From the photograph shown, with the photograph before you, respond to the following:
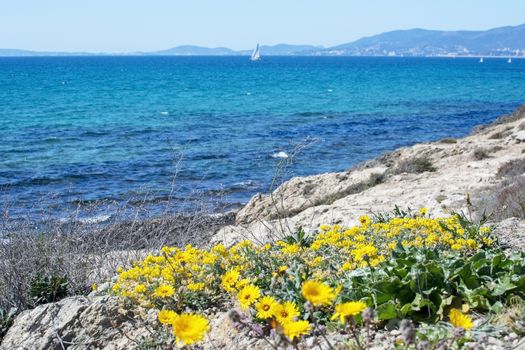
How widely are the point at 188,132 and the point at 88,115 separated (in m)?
10.8

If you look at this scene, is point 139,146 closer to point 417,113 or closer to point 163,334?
point 417,113

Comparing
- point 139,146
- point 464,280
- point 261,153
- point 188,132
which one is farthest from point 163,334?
point 188,132

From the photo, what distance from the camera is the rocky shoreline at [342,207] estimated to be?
182 inches

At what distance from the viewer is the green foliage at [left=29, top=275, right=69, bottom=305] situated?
19.0 feet

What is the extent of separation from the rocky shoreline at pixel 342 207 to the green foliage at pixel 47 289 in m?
0.49

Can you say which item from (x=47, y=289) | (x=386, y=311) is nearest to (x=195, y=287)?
(x=386, y=311)

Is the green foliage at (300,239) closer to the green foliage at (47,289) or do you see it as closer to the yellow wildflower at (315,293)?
the green foliage at (47,289)

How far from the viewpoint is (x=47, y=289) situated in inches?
229

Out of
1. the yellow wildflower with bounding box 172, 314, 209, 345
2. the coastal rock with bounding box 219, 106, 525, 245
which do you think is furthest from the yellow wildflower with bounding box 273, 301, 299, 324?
the coastal rock with bounding box 219, 106, 525, 245

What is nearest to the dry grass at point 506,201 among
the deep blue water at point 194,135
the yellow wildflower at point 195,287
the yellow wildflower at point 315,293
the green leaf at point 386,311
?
the deep blue water at point 194,135

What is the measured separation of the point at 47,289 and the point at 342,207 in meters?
6.80

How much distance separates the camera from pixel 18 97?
51.8 meters

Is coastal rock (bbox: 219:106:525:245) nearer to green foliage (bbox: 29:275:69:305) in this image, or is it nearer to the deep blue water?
the deep blue water

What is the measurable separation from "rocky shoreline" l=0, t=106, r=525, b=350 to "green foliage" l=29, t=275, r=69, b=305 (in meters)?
0.49
